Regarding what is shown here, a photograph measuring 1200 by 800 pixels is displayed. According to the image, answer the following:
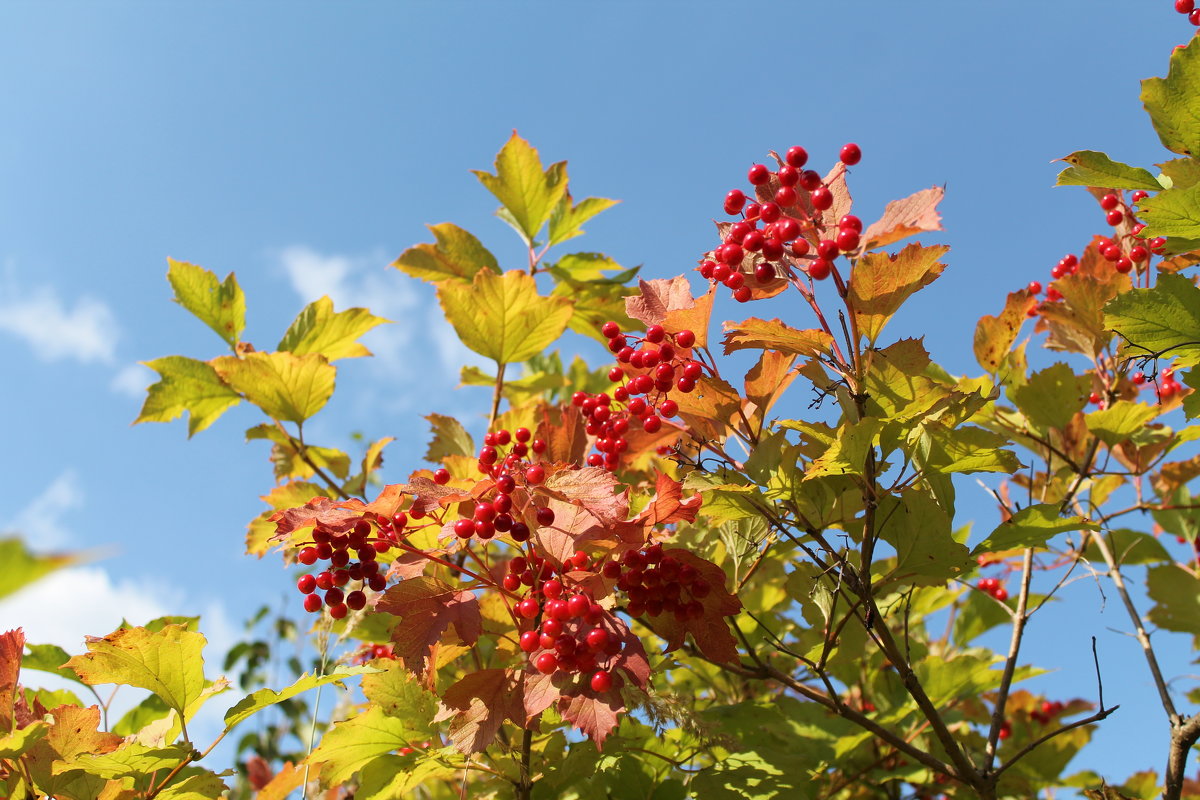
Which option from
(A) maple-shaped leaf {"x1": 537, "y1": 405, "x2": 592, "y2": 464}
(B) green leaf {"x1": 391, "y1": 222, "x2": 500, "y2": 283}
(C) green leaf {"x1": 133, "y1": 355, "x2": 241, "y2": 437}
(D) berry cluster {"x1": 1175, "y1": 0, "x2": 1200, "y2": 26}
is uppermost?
(B) green leaf {"x1": 391, "y1": 222, "x2": 500, "y2": 283}

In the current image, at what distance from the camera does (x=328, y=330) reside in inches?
114

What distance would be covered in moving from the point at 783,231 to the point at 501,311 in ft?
4.06

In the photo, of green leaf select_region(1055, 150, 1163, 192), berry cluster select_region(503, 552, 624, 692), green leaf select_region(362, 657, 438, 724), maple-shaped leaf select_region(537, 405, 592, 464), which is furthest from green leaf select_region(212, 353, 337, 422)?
green leaf select_region(1055, 150, 1163, 192)

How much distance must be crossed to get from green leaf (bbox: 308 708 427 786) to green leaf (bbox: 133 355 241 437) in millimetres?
1293

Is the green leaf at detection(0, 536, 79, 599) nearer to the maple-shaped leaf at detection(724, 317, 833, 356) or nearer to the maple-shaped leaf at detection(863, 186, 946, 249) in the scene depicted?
the maple-shaped leaf at detection(724, 317, 833, 356)

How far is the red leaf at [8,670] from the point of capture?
1749 millimetres

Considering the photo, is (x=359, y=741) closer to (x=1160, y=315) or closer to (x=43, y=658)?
(x=43, y=658)

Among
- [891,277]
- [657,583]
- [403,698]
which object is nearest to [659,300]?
[891,277]

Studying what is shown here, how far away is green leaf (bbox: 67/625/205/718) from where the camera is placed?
1687 millimetres

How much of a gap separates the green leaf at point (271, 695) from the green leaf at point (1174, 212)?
1.87m

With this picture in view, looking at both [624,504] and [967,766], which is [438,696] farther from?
[967,766]

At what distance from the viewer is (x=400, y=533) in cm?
177

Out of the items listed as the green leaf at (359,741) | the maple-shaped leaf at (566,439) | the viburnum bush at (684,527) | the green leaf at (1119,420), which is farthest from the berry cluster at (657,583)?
the green leaf at (1119,420)

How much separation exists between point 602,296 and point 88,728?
1.94 m
